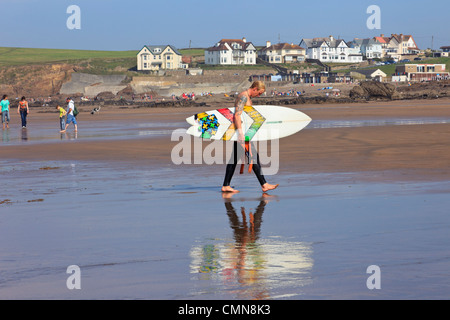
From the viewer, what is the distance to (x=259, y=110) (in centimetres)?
1285

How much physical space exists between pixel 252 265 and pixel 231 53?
567 ft

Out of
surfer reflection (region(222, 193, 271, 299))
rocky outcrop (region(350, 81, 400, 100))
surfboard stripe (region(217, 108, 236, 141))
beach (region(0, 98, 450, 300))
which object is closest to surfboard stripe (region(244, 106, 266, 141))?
surfboard stripe (region(217, 108, 236, 141))

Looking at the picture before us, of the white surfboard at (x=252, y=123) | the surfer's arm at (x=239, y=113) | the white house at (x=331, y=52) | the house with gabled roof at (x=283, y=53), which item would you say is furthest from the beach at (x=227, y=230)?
the white house at (x=331, y=52)

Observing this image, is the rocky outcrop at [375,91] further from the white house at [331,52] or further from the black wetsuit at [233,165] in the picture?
the white house at [331,52]

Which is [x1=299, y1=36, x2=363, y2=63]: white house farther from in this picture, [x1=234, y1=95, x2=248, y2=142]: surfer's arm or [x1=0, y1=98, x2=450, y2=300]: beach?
[x1=234, y1=95, x2=248, y2=142]: surfer's arm

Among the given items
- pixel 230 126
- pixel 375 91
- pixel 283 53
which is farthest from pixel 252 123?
pixel 283 53

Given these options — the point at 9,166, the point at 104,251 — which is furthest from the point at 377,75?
the point at 104,251

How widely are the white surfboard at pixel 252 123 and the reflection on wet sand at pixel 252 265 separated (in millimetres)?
4117

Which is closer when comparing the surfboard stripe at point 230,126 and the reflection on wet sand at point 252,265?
the reflection on wet sand at point 252,265

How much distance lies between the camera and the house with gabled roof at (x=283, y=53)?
186 meters

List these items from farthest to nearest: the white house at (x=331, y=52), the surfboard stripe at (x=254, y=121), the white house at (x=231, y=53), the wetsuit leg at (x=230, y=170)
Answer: the white house at (x=331, y=52)
the white house at (x=231, y=53)
the surfboard stripe at (x=254, y=121)
the wetsuit leg at (x=230, y=170)

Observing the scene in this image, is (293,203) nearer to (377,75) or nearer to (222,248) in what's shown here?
(222,248)

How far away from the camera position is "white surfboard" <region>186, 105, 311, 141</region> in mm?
12359
